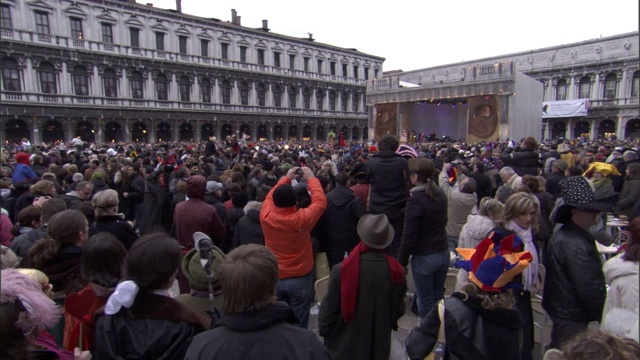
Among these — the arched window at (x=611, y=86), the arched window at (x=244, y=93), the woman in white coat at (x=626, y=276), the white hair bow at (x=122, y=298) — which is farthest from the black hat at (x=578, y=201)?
the arched window at (x=611, y=86)

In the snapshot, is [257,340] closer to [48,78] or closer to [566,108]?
[48,78]

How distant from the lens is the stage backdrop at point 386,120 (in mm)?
34719

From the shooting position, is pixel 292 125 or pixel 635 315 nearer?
pixel 635 315

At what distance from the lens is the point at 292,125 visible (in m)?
43.3

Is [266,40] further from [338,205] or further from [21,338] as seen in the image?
[21,338]

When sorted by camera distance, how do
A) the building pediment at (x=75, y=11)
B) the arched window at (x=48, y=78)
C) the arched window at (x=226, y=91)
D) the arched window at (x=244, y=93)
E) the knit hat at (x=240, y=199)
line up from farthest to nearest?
the arched window at (x=244, y=93) < the arched window at (x=226, y=91) < the building pediment at (x=75, y=11) < the arched window at (x=48, y=78) < the knit hat at (x=240, y=199)

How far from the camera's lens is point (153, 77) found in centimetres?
3338

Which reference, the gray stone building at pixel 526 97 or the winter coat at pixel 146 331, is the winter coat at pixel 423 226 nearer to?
the winter coat at pixel 146 331

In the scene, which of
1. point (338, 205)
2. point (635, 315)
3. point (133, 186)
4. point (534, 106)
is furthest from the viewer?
point (534, 106)

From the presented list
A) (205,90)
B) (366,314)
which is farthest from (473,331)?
(205,90)

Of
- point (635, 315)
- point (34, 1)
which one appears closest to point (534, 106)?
point (635, 315)

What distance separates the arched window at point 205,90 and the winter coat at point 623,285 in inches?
1456

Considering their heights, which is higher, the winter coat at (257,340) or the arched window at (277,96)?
the arched window at (277,96)

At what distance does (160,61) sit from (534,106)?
2976 centimetres
